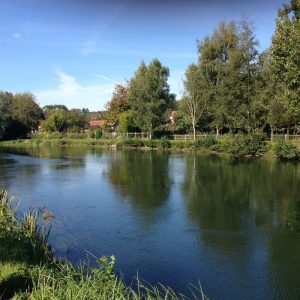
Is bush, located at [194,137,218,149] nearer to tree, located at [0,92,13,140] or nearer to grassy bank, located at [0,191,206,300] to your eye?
grassy bank, located at [0,191,206,300]

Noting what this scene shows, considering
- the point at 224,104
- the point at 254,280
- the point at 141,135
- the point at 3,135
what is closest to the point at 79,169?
the point at 224,104

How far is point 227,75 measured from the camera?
44812 mm

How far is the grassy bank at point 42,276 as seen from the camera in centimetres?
593

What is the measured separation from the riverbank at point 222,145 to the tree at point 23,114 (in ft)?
55.4

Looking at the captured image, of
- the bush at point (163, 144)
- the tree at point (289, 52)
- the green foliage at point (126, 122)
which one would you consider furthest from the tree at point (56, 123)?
the tree at point (289, 52)

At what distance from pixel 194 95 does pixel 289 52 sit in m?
28.6

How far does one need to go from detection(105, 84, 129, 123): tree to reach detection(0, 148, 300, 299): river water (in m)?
40.3

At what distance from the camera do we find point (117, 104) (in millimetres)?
67500

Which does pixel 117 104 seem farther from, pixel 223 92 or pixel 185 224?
pixel 185 224

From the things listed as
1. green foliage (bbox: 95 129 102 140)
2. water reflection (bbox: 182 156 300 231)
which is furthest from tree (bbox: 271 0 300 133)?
green foliage (bbox: 95 129 102 140)

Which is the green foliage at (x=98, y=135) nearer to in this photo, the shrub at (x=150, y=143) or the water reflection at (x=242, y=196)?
the shrub at (x=150, y=143)

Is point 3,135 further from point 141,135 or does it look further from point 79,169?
point 79,169

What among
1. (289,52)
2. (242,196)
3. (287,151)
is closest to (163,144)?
(287,151)

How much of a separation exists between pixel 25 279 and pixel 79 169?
2473 centimetres
